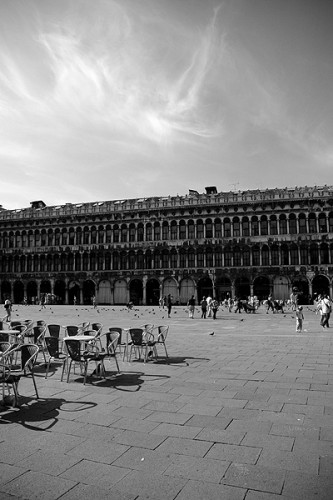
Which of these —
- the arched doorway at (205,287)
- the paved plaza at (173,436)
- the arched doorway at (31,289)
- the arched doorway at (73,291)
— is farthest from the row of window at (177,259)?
the paved plaza at (173,436)

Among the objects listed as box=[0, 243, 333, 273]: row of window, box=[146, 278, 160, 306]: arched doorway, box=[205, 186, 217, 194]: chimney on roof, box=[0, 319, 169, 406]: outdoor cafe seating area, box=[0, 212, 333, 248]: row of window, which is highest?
box=[205, 186, 217, 194]: chimney on roof

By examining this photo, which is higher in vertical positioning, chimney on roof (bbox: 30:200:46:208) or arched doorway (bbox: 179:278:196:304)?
chimney on roof (bbox: 30:200:46:208)

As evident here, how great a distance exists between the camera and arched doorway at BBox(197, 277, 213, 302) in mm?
56938

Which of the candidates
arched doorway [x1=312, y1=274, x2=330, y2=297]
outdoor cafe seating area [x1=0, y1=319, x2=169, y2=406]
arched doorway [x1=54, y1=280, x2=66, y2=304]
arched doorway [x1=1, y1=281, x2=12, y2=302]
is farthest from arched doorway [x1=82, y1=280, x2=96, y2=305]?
outdoor cafe seating area [x1=0, y1=319, x2=169, y2=406]

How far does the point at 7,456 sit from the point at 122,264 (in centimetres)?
5691

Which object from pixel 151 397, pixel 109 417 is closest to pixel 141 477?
pixel 109 417

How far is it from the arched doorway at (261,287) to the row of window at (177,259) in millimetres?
2098

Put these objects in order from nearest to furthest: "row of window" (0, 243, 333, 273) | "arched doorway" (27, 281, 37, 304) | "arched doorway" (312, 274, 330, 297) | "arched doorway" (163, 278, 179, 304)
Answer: "arched doorway" (312, 274, 330, 297) < "row of window" (0, 243, 333, 273) < "arched doorway" (163, 278, 179, 304) < "arched doorway" (27, 281, 37, 304)

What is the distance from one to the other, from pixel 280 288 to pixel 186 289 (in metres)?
13.1

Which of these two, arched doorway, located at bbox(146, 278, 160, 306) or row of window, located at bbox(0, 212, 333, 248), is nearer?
row of window, located at bbox(0, 212, 333, 248)

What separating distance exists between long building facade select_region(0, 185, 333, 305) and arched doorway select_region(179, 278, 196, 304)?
0.15 m

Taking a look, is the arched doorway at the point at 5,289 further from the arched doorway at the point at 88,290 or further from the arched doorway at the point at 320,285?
the arched doorway at the point at 320,285

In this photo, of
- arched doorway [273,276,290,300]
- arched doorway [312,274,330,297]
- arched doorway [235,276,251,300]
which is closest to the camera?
arched doorway [312,274,330,297]

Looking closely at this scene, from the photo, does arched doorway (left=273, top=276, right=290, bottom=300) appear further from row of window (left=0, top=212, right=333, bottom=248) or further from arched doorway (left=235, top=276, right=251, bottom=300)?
row of window (left=0, top=212, right=333, bottom=248)
